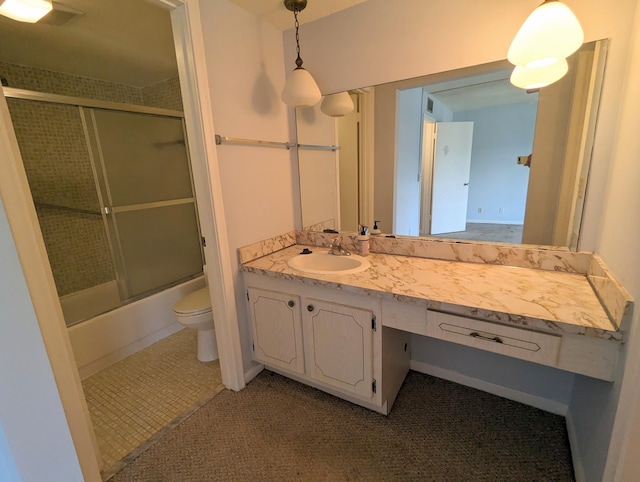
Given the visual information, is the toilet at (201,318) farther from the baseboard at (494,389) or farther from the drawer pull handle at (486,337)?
the drawer pull handle at (486,337)

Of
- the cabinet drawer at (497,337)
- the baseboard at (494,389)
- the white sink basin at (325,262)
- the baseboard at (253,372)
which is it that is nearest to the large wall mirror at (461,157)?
the white sink basin at (325,262)

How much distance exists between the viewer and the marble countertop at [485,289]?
97cm

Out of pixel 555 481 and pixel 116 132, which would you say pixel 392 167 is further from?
pixel 116 132

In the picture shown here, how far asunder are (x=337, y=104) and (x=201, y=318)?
1.66m

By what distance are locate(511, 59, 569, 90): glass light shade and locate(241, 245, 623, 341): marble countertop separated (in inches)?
32.4

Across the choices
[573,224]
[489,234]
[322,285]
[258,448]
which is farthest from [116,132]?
[573,224]

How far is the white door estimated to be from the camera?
5.53ft

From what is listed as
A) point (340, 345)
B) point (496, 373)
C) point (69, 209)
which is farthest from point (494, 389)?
point (69, 209)

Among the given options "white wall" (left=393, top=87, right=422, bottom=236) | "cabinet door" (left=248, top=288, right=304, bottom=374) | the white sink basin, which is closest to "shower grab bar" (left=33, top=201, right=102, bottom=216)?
"cabinet door" (left=248, top=288, right=304, bottom=374)

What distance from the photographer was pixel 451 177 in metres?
1.77

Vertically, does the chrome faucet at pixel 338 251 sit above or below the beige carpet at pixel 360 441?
above

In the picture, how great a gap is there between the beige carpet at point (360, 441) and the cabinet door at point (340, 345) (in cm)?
21

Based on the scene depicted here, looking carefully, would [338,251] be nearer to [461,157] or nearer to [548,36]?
[461,157]

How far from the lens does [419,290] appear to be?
1.23m
